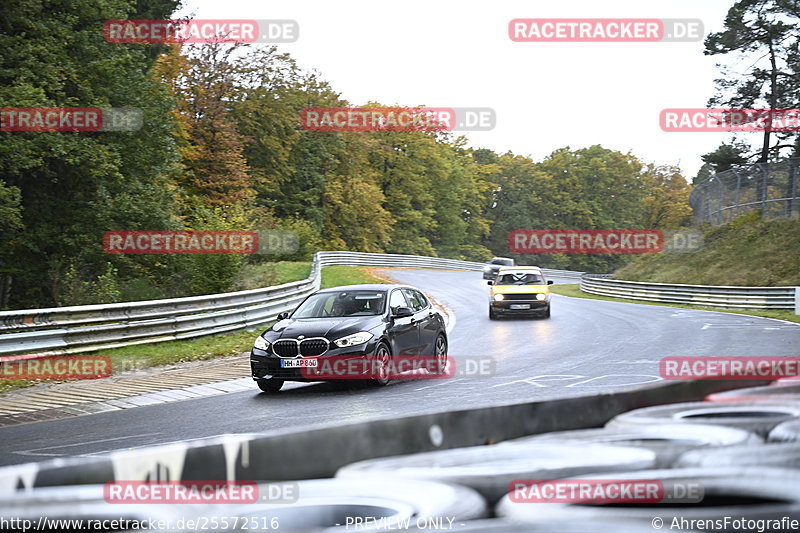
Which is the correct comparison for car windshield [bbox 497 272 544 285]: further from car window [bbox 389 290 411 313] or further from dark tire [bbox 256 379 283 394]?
dark tire [bbox 256 379 283 394]

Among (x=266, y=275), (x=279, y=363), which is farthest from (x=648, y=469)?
(x=266, y=275)

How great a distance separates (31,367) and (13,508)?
43.8 feet

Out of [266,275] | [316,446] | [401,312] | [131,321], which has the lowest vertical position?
[131,321]

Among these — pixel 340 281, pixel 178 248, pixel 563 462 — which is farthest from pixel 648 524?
pixel 340 281

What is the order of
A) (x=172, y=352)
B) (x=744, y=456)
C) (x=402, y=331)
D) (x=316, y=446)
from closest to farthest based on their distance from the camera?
(x=316, y=446)
(x=744, y=456)
(x=402, y=331)
(x=172, y=352)

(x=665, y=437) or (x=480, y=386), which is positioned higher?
(x=665, y=437)

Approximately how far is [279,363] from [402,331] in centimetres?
225

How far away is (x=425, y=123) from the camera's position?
8794 centimetres

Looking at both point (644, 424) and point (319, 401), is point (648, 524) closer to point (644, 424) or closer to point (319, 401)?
point (644, 424)

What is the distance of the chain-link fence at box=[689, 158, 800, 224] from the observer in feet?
122

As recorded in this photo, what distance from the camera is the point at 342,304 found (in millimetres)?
14000

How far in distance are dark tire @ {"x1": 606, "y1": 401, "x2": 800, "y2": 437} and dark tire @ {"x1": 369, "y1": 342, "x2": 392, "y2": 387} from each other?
9201 millimetres

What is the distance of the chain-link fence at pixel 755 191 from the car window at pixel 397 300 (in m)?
27.1

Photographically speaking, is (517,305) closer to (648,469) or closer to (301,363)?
(301,363)
